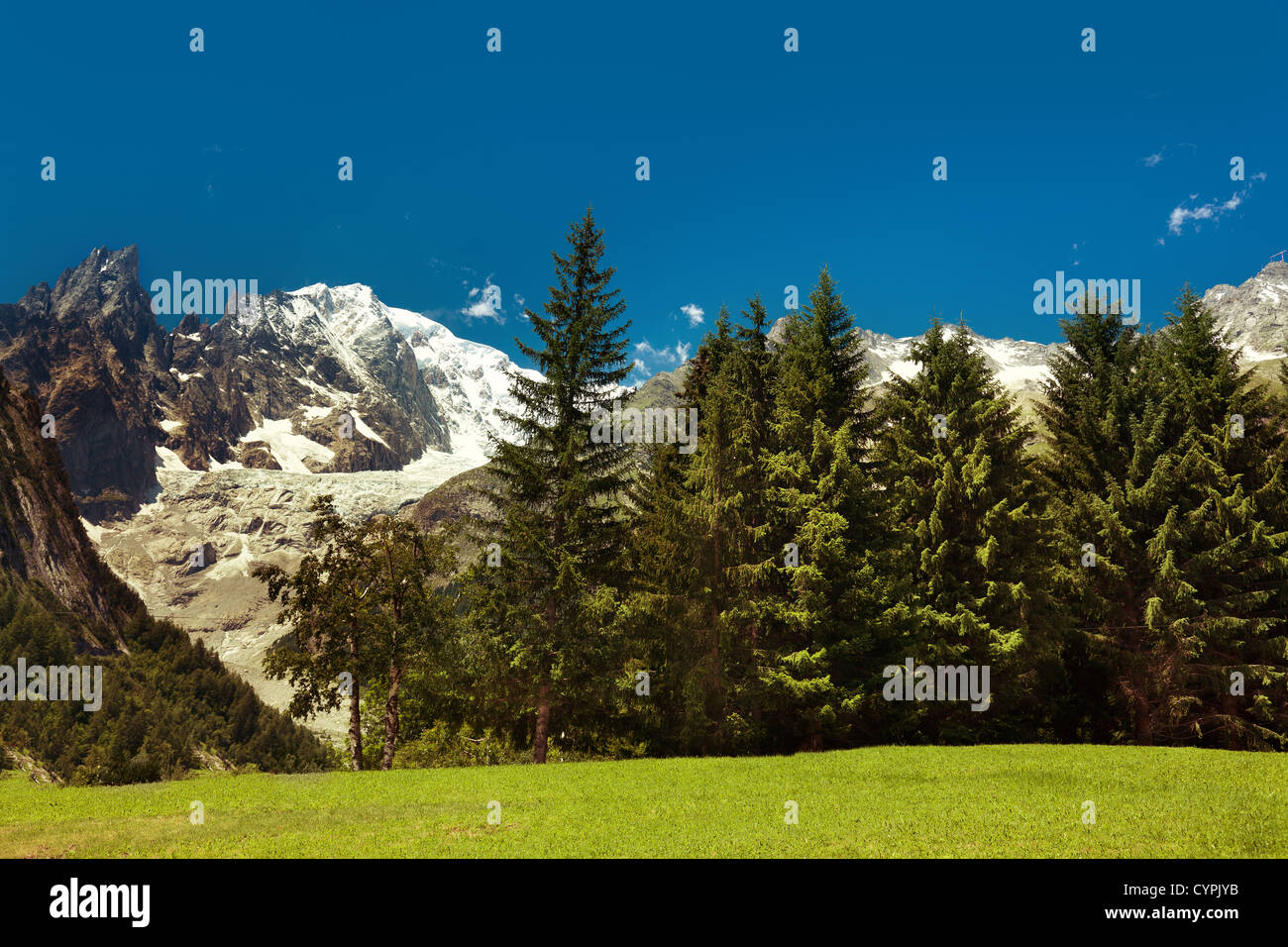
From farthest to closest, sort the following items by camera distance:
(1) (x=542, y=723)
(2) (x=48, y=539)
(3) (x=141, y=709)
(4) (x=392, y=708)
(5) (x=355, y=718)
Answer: (2) (x=48, y=539), (3) (x=141, y=709), (5) (x=355, y=718), (4) (x=392, y=708), (1) (x=542, y=723)

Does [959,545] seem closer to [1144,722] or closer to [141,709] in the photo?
[1144,722]

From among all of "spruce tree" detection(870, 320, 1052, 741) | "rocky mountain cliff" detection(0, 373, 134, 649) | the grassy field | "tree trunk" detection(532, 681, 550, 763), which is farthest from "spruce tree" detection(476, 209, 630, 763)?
"rocky mountain cliff" detection(0, 373, 134, 649)

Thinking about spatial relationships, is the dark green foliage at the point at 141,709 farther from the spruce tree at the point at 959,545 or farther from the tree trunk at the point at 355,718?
the spruce tree at the point at 959,545

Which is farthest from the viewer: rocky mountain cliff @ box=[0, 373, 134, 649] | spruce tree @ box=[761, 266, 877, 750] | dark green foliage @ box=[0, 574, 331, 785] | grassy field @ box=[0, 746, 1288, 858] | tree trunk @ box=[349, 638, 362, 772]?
rocky mountain cliff @ box=[0, 373, 134, 649]

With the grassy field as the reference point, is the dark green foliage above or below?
below

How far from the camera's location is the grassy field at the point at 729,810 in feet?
38.9

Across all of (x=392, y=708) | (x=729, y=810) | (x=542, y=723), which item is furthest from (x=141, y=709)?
(x=729, y=810)

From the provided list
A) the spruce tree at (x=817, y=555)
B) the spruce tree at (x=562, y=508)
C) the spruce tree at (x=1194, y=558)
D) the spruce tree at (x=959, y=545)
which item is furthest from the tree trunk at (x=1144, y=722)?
the spruce tree at (x=562, y=508)

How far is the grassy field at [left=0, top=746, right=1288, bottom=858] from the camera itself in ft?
38.9

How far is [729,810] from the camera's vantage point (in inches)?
574

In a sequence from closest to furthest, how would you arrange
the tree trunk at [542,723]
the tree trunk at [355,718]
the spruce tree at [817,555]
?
the spruce tree at [817,555]
the tree trunk at [542,723]
the tree trunk at [355,718]

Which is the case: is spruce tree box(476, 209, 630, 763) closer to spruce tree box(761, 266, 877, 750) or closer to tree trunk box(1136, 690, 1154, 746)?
spruce tree box(761, 266, 877, 750)
